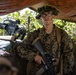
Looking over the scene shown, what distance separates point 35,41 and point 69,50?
45 cm

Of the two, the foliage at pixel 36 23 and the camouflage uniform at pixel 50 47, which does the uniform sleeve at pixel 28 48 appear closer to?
the camouflage uniform at pixel 50 47

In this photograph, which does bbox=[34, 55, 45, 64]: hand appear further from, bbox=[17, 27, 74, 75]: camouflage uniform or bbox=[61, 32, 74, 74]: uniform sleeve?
bbox=[61, 32, 74, 74]: uniform sleeve

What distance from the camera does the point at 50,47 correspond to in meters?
2.65

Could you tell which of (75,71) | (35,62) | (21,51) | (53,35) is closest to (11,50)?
(21,51)

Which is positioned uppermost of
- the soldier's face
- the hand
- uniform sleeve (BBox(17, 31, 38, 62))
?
the soldier's face

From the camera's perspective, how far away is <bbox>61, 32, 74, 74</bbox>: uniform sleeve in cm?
262

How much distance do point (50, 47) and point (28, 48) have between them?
0.93 ft

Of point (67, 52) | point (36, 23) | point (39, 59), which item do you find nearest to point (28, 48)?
point (39, 59)

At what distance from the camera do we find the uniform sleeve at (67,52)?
103 inches

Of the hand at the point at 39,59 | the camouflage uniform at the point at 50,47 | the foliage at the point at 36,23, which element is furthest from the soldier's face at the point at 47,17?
the foliage at the point at 36,23

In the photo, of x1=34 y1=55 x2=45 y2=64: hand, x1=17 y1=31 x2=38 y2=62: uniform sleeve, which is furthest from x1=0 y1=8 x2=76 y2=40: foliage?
x1=34 y1=55 x2=45 y2=64: hand

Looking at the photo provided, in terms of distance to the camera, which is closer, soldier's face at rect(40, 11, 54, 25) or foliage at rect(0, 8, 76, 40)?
soldier's face at rect(40, 11, 54, 25)

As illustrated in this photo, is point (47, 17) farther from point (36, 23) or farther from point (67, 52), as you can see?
point (36, 23)

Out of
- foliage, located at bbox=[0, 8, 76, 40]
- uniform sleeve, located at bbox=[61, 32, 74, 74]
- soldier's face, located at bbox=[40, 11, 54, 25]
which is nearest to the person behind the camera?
soldier's face, located at bbox=[40, 11, 54, 25]
